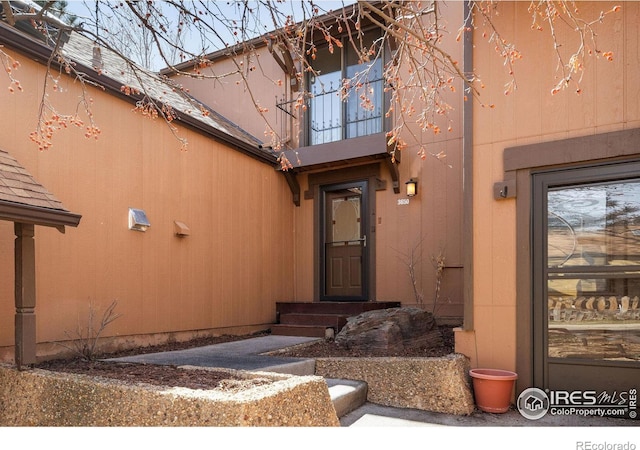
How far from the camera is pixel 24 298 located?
358 cm

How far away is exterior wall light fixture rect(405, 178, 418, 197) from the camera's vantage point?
692 cm

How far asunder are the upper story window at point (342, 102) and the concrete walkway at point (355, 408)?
13.3 feet

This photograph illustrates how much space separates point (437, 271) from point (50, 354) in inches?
189

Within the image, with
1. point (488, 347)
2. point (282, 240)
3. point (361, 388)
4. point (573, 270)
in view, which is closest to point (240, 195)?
point (282, 240)

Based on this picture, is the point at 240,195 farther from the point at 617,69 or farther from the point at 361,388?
the point at 617,69

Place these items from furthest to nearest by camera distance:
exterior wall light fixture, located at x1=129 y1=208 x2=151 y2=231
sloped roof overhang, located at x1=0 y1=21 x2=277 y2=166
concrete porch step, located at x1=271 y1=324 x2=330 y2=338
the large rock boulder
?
concrete porch step, located at x1=271 y1=324 x2=330 y2=338
exterior wall light fixture, located at x1=129 y1=208 x2=151 y2=231
the large rock boulder
sloped roof overhang, located at x1=0 y1=21 x2=277 y2=166

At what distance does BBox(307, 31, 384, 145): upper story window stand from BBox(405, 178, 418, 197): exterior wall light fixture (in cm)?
97

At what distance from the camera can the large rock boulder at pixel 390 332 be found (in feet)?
16.1

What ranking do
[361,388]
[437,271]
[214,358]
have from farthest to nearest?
[437,271] → [214,358] → [361,388]

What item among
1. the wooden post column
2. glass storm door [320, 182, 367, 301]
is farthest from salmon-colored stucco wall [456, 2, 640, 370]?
the wooden post column

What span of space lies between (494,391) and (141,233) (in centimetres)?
401

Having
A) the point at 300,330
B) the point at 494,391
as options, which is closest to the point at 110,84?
the point at 300,330

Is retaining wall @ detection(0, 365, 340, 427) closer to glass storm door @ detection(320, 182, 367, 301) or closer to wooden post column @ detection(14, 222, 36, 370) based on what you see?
wooden post column @ detection(14, 222, 36, 370)

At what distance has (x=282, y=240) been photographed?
784 centimetres
